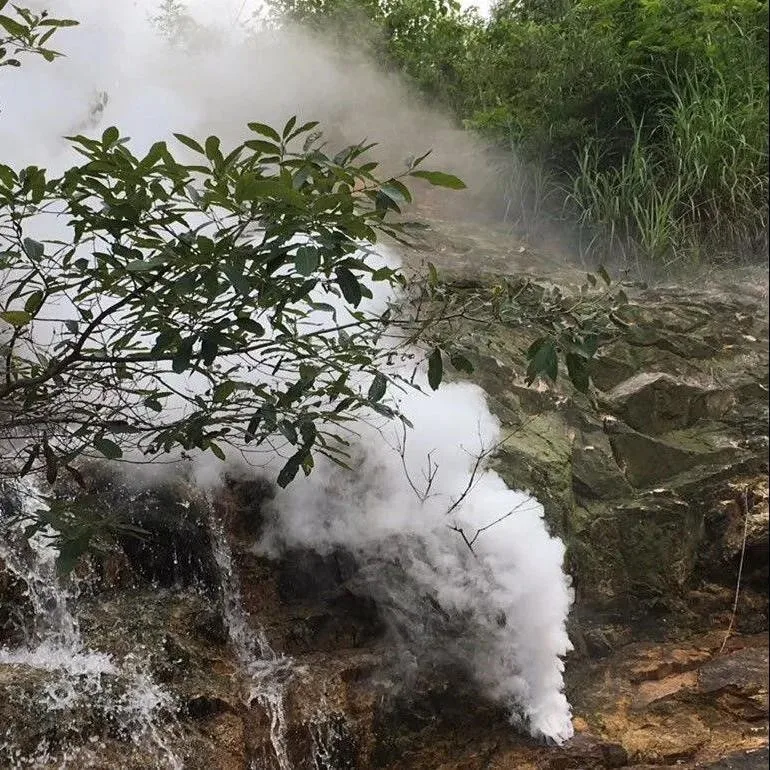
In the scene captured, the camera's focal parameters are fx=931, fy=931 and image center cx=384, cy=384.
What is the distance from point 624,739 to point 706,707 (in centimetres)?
34

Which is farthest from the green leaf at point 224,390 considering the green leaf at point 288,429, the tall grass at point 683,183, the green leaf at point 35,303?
the tall grass at point 683,183

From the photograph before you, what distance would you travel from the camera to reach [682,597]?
3299 mm

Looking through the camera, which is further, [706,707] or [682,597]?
[682,597]

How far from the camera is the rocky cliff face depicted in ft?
8.41

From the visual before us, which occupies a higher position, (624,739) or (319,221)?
(319,221)

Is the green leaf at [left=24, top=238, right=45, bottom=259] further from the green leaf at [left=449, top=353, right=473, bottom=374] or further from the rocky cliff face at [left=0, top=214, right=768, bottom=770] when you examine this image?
A: the rocky cliff face at [left=0, top=214, right=768, bottom=770]

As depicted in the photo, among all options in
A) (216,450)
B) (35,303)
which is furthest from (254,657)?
(35,303)

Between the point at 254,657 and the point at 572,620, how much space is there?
1127 mm

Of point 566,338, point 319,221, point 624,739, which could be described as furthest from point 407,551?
point 319,221

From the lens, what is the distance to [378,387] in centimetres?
188

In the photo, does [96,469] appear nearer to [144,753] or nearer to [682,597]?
[144,753]

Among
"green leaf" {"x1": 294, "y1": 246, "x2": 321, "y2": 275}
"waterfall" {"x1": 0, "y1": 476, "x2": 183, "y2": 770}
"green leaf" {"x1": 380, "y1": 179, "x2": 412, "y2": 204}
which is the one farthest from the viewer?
"waterfall" {"x1": 0, "y1": 476, "x2": 183, "y2": 770}

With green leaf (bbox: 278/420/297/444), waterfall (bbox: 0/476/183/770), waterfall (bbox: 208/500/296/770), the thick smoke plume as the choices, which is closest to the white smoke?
the thick smoke plume

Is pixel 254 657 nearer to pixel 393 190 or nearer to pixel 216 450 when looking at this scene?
pixel 216 450
